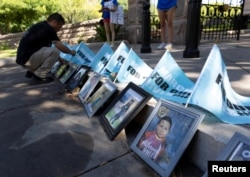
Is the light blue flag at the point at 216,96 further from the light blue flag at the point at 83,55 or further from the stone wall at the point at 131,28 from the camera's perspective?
the stone wall at the point at 131,28

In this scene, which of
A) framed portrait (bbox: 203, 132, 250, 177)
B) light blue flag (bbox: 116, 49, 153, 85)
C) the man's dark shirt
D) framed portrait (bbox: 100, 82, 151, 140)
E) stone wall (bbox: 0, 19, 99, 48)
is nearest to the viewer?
framed portrait (bbox: 203, 132, 250, 177)

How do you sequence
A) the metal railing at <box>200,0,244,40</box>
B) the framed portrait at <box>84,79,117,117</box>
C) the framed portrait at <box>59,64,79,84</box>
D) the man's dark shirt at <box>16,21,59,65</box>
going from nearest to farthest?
1. the framed portrait at <box>84,79,117,117</box>
2. the framed portrait at <box>59,64,79,84</box>
3. the man's dark shirt at <box>16,21,59,65</box>
4. the metal railing at <box>200,0,244,40</box>

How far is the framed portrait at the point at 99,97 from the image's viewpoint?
2.88 metres

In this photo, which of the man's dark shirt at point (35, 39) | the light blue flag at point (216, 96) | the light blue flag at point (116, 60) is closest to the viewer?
the light blue flag at point (216, 96)

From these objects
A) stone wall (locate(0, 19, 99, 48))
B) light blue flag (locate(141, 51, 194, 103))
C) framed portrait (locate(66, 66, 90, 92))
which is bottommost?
stone wall (locate(0, 19, 99, 48))

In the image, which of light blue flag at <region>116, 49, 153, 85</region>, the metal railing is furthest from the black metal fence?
light blue flag at <region>116, 49, 153, 85</region>

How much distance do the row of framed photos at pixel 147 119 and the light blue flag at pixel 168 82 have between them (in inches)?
4.9

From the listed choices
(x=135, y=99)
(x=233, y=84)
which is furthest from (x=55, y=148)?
(x=233, y=84)

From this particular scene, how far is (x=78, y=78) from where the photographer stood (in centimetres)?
381

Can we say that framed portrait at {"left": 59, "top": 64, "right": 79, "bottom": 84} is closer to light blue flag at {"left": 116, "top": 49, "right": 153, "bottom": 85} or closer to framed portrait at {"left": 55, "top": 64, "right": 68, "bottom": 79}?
framed portrait at {"left": 55, "top": 64, "right": 68, "bottom": 79}

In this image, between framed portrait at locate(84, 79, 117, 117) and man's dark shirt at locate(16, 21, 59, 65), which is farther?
man's dark shirt at locate(16, 21, 59, 65)

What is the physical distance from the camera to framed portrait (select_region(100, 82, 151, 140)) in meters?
2.33

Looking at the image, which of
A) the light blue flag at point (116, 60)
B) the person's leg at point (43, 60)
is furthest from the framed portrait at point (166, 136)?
the person's leg at point (43, 60)

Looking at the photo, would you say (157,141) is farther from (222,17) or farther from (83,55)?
(222,17)
